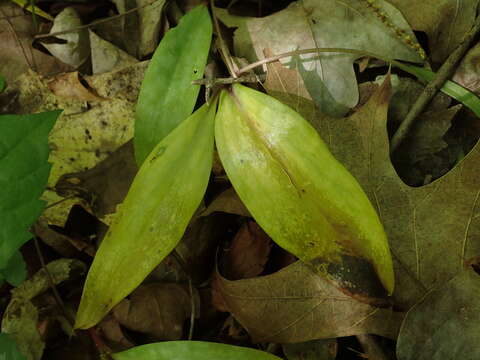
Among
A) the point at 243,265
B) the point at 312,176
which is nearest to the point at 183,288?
the point at 243,265

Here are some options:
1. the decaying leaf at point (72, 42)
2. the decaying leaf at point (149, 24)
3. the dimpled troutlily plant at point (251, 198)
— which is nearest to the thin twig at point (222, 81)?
the dimpled troutlily plant at point (251, 198)

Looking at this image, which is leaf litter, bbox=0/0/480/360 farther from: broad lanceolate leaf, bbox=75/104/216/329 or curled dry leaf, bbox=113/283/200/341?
broad lanceolate leaf, bbox=75/104/216/329

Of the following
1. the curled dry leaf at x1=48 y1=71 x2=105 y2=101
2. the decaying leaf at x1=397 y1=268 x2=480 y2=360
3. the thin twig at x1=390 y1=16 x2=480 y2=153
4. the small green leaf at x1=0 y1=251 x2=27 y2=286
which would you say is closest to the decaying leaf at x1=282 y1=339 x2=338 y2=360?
the decaying leaf at x1=397 y1=268 x2=480 y2=360

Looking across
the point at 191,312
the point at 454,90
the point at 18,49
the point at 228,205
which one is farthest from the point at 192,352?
the point at 18,49

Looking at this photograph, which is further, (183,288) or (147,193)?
(183,288)

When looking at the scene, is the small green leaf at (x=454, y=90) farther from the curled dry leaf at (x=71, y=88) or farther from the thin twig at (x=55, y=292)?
the thin twig at (x=55, y=292)

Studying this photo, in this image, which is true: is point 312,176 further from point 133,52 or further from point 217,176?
point 133,52

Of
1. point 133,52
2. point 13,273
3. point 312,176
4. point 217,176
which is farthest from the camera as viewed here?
point 133,52
